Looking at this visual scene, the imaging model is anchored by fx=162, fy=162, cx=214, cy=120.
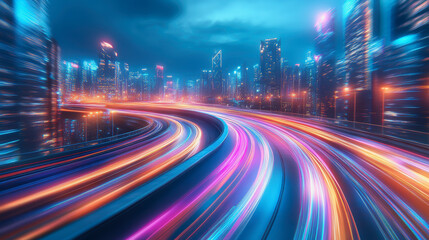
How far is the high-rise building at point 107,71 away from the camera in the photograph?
146m

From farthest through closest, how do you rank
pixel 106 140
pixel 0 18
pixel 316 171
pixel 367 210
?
pixel 0 18
pixel 106 140
pixel 316 171
pixel 367 210

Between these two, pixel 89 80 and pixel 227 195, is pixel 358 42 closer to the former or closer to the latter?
pixel 227 195

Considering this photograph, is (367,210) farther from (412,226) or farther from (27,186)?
(27,186)

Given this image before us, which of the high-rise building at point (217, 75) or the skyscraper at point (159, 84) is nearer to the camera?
the high-rise building at point (217, 75)

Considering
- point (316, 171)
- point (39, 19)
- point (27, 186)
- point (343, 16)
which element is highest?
point (343, 16)

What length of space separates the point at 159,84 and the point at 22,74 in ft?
485

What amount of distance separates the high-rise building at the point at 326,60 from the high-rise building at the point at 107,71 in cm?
15611

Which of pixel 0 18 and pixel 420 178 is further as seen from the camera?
pixel 0 18

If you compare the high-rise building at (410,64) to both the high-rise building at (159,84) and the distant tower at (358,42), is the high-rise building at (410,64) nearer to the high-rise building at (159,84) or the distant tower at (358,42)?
the distant tower at (358,42)

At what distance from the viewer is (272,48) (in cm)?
15062

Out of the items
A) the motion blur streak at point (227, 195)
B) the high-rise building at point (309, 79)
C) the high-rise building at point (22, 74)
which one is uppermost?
the high-rise building at point (309, 79)

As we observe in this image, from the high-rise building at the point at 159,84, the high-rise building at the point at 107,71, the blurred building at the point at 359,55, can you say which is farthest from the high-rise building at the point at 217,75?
the high-rise building at the point at 107,71

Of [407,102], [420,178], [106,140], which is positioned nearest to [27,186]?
[106,140]

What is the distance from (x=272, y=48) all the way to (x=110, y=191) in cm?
17100
